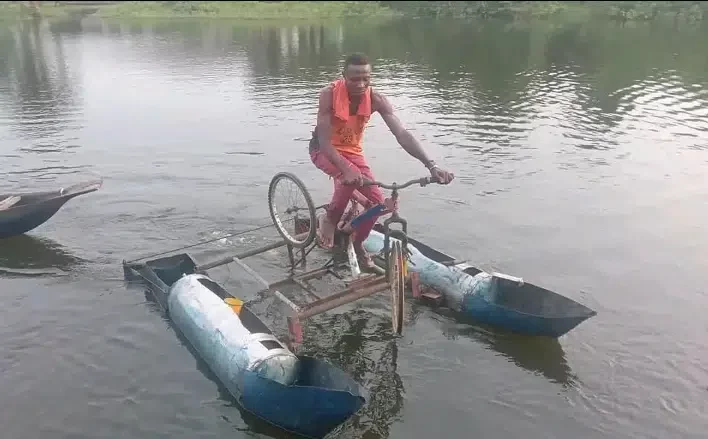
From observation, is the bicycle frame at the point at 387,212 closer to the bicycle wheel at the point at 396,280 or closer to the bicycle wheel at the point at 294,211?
the bicycle wheel at the point at 396,280

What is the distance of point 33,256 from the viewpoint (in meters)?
10.4

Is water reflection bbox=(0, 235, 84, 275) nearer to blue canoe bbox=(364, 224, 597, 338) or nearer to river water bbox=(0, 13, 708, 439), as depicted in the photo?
river water bbox=(0, 13, 708, 439)

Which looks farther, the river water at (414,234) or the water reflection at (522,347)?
the water reflection at (522,347)

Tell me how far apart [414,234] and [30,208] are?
21.0 ft

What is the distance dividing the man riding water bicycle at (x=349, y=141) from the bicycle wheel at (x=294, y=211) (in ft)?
0.91

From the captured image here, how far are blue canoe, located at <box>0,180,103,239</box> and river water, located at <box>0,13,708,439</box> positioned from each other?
36 centimetres

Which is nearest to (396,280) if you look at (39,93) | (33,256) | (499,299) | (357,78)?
(499,299)

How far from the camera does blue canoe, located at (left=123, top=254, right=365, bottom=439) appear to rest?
5727mm

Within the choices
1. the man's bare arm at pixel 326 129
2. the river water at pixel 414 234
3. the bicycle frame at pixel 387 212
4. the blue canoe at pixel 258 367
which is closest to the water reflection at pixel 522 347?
the river water at pixel 414 234

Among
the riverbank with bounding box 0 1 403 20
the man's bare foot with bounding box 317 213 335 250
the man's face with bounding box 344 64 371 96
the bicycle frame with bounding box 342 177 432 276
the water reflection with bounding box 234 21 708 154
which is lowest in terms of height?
the water reflection with bounding box 234 21 708 154

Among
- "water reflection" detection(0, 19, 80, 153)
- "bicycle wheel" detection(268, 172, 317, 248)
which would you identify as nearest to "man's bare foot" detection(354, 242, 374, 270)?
"bicycle wheel" detection(268, 172, 317, 248)

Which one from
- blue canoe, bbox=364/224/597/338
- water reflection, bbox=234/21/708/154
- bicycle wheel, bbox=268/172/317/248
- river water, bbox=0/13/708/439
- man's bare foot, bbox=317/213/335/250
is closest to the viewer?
river water, bbox=0/13/708/439

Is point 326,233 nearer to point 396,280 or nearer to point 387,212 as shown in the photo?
point 387,212

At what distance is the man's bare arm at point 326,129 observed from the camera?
6.99 metres
